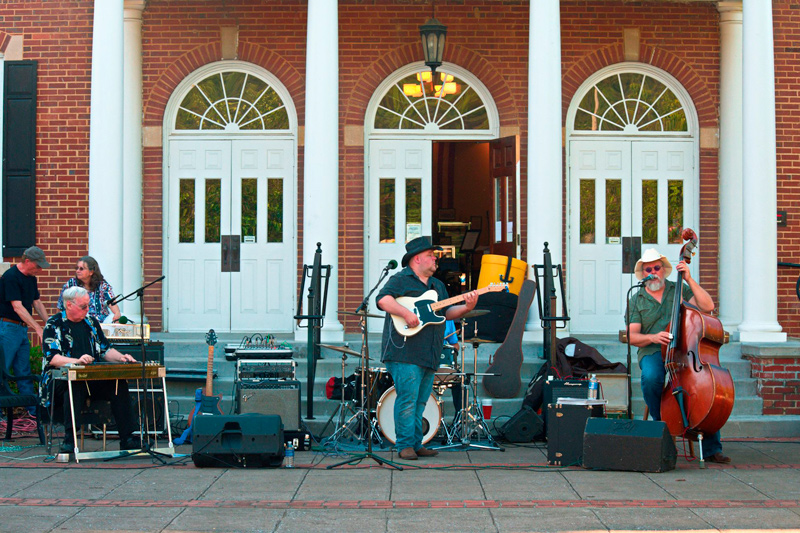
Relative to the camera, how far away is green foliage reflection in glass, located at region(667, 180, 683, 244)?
38.4 ft

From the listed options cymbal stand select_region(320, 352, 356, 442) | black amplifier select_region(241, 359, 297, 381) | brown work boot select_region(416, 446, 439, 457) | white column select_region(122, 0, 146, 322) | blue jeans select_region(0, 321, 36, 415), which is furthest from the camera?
white column select_region(122, 0, 146, 322)

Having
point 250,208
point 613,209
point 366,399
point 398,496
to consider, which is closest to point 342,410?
point 366,399

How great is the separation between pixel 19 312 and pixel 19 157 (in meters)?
2.96

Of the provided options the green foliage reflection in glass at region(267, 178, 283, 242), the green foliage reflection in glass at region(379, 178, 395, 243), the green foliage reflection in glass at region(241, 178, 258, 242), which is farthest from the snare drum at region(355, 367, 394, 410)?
the green foliage reflection in glass at region(241, 178, 258, 242)

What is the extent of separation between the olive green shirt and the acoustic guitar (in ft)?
5.01

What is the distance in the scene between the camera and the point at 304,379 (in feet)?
32.3

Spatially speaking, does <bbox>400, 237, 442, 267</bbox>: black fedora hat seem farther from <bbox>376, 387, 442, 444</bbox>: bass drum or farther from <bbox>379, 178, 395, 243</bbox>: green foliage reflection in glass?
<bbox>379, 178, 395, 243</bbox>: green foliage reflection in glass

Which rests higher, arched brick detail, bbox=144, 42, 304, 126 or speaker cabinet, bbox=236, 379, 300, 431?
arched brick detail, bbox=144, 42, 304, 126

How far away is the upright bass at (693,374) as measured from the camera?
6965mm

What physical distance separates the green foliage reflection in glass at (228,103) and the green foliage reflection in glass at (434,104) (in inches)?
54.7

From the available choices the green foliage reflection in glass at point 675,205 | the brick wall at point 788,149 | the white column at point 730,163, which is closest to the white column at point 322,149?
the green foliage reflection in glass at point 675,205

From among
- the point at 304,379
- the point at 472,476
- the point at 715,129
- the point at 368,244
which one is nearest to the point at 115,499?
the point at 472,476

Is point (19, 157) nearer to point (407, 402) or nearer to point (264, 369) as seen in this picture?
point (264, 369)

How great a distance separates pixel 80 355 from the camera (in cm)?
787
